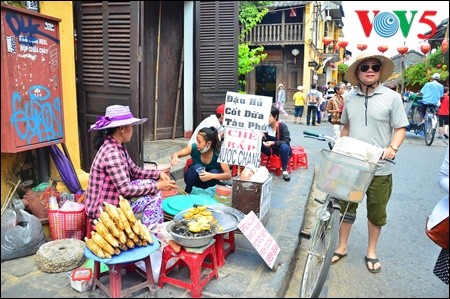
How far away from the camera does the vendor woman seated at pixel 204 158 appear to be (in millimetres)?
4770

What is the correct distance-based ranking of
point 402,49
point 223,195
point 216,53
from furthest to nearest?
point 402,49 → point 216,53 → point 223,195

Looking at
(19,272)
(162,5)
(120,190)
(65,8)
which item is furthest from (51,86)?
(162,5)

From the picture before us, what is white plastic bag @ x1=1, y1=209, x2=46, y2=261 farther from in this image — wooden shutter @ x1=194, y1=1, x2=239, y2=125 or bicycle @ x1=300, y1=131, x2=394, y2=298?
A: wooden shutter @ x1=194, y1=1, x2=239, y2=125

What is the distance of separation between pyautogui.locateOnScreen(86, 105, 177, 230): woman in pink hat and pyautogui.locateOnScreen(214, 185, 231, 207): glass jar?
1074 millimetres

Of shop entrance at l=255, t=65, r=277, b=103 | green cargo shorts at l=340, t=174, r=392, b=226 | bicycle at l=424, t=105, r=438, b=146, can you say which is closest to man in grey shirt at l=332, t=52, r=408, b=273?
green cargo shorts at l=340, t=174, r=392, b=226

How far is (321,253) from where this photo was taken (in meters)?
3.58

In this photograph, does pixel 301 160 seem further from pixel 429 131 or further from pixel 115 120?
pixel 429 131

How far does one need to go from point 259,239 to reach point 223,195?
1195mm

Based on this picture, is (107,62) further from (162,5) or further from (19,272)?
(162,5)

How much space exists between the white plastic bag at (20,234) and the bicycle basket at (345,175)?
2790 millimetres

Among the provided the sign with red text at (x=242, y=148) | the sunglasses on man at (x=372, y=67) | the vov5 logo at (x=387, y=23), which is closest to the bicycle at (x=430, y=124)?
the vov5 logo at (x=387, y=23)

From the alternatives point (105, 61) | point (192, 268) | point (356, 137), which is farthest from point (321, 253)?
point (105, 61)

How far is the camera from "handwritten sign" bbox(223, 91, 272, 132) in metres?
5.02

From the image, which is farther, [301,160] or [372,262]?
[301,160]
